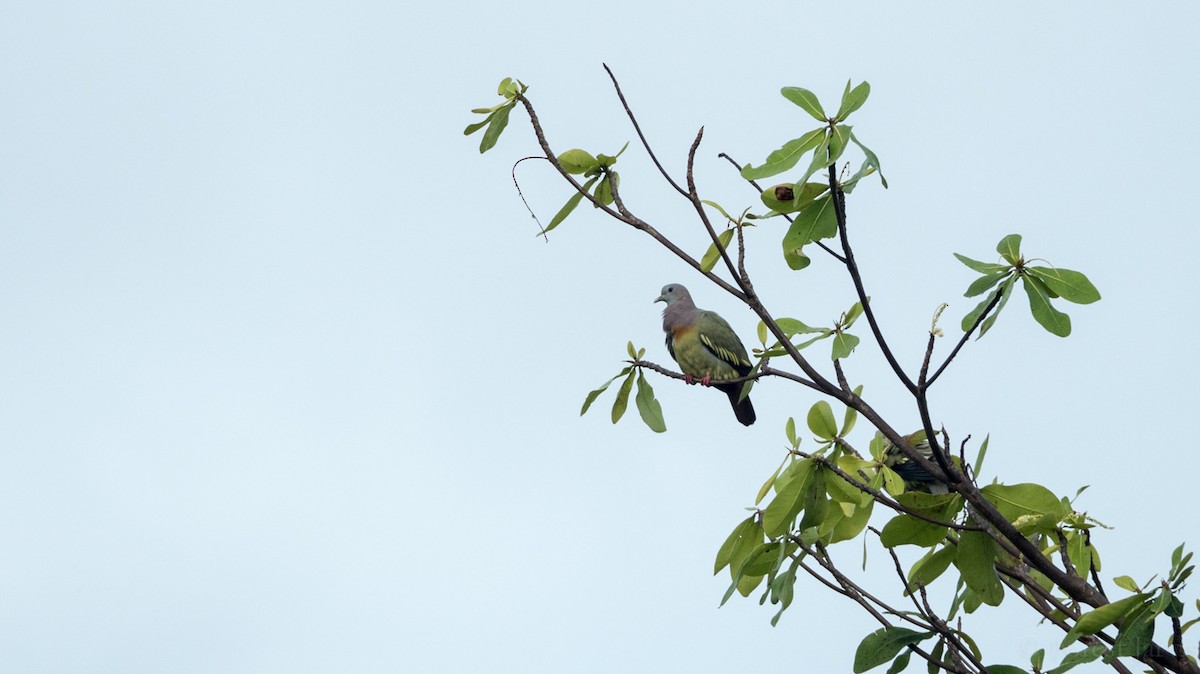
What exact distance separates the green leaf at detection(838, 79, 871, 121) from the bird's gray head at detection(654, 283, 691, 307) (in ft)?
17.2

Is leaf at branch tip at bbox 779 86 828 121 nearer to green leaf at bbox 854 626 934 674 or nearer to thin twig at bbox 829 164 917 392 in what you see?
thin twig at bbox 829 164 917 392

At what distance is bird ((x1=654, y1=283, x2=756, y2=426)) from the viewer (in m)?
7.37

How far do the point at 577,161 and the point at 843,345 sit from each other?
0.90 metres

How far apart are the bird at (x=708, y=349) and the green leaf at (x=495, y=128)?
3790mm

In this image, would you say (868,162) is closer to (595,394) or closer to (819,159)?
(819,159)

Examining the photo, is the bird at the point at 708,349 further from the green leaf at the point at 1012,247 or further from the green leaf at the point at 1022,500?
the green leaf at the point at 1012,247

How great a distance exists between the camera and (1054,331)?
10.3 ft

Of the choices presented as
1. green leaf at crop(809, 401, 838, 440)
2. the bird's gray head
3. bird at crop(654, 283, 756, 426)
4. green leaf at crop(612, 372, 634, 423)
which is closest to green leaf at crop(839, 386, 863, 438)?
green leaf at crop(809, 401, 838, 440)

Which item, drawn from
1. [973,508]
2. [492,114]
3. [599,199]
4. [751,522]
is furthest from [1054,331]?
[492,114]

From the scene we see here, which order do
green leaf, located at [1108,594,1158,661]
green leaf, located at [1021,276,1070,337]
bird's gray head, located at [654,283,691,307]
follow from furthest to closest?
bird's gray head, located at [654,283,691,307], green leaf, located at [1021,276,1070,337], green leaf, located at [1108,594,1158,661]

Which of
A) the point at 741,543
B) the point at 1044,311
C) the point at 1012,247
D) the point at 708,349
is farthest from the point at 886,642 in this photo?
the point at 708,349

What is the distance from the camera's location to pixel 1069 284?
3.04 metres

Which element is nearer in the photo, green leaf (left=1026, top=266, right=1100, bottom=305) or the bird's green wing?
green leaf (left=1026, top=266, right=1100, bottom=305)

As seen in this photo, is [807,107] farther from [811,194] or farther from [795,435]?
[795,435]
